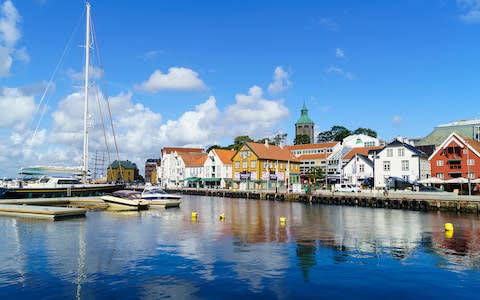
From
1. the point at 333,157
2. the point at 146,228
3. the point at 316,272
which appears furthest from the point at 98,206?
the point at 333,157

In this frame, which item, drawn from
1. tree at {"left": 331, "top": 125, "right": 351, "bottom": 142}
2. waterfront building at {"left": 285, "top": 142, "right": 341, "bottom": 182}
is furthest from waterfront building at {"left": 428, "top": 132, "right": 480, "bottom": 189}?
tree at {"left": 331, "top": 125, "right": 351, "bottom": 142}

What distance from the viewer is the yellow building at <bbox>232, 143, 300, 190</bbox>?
99.4 m

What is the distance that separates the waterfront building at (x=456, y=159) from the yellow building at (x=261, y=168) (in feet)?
116

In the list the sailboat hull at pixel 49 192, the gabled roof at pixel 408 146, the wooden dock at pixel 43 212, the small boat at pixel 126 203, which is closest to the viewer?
the wooden dock at pixel 43 212

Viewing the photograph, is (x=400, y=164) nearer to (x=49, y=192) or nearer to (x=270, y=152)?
(x=270, y=152)

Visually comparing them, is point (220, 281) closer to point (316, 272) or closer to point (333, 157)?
point (316, 272)

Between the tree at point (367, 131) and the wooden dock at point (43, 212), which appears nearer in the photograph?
the wooden dock at point (43, 212)

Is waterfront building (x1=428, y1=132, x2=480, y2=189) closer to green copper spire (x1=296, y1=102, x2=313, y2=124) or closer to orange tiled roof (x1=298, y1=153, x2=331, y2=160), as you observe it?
orange tiled roof (x1=298, y1=153, x2=331, y2=160)

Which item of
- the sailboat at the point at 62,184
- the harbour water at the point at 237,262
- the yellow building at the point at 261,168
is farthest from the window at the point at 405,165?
the sailboat at the point at 62,184

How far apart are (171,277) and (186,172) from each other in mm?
112232

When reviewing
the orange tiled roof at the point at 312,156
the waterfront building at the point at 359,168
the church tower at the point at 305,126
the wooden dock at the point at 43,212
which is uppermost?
the church tower at the point at 305,126

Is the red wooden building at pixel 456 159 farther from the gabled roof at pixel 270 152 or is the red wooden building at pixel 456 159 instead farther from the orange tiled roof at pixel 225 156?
the orange tiled roof at pixel 225 156

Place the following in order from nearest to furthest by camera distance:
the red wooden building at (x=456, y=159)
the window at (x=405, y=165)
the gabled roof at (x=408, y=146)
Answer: the red wooden building at (x=456, y=159)
the gabled roof at (x=408, y=146)
the window at (x=405, y=165)

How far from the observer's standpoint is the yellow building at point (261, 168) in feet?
326
